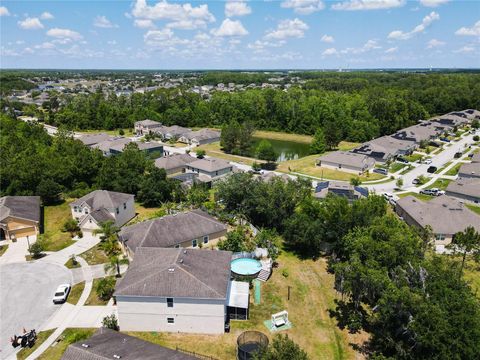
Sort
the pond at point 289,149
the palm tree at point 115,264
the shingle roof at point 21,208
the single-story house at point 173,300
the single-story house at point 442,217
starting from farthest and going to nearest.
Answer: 1. the pond at point 289,149
2. the single-story house at point 442,217
3. the shingle roof at point 21,208
4. the palm tree at point 115,264
5. the single-story house at point 173,300

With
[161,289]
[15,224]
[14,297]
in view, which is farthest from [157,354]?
[15,224]

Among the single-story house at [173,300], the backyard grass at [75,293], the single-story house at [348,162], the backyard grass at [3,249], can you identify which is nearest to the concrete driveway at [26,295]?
the backyard grass at [75,293]

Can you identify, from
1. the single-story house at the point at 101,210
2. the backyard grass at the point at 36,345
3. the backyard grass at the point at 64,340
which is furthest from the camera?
the single-story house at the point at 101,210

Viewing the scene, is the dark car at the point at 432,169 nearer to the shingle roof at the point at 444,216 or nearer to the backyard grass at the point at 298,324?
the shingle roof at the point at 444,216

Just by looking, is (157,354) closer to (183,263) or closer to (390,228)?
(183,263)

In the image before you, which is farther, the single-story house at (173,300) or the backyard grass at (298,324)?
the single-story house at (173,300)

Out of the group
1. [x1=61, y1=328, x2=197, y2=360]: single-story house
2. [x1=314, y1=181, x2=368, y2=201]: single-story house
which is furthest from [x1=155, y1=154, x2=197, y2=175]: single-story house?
[x1=61, y1=328, x2=197, y2=360]: single-story house

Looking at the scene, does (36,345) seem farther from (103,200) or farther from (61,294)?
(103,200)

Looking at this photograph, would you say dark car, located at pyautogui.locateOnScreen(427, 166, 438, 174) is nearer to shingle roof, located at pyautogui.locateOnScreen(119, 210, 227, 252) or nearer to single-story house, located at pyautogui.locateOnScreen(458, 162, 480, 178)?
single-story house, located at pyautogui.locateOnScreen(458, 162, 480, 178)

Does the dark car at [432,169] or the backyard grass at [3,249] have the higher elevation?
the dark car at [432,169]
